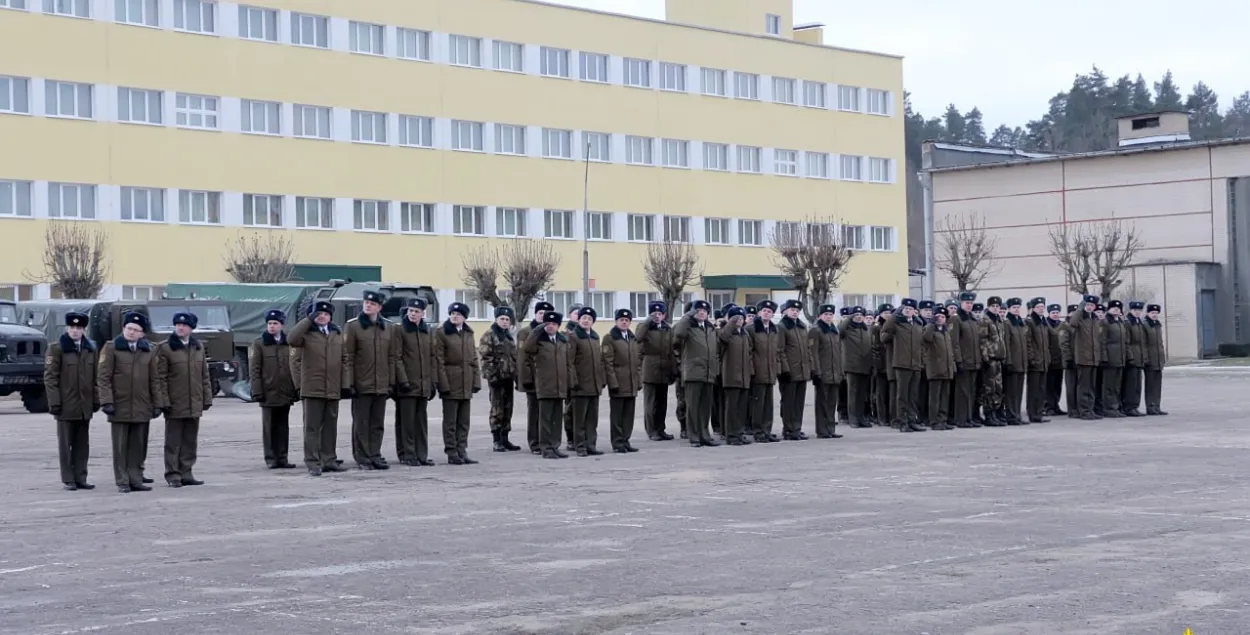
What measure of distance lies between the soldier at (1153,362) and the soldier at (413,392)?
14.4 metres

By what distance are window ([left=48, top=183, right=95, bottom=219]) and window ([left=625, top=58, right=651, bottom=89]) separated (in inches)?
907

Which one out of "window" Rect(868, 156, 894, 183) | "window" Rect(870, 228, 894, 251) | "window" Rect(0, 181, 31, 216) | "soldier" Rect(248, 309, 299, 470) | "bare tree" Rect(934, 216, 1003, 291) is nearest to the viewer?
"soldier" Rect(248, 309, 299, 470)

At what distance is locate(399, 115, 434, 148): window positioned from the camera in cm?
6269

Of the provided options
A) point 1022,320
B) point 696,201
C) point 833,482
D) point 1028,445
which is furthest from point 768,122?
point 833,482

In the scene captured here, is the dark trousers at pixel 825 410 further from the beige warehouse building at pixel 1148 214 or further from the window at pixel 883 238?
the window at pixel 883 238

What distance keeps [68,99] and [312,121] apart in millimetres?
8864

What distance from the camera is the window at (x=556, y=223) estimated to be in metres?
67.4

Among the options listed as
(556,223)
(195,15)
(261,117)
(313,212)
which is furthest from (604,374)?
(556,223)

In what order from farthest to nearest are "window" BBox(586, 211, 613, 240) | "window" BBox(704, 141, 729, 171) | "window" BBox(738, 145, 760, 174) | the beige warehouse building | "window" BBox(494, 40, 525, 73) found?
"window" BBox(738, 145, 760, 174)
"window" BBox(704, 141, 729, 171)
"window" BBox(586, 211, 613, 240)
the beige warehouse building
"window" BBox(494, 40, 525, 73)

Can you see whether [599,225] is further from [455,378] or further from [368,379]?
[368,379]

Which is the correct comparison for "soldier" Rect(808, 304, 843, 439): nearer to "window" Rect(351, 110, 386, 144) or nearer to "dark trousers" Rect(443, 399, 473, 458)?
"dark trousers" Rect(443, 399, 473, 458)

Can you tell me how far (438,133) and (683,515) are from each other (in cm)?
5071

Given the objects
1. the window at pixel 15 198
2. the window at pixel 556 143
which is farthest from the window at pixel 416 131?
the window at pixel 15 198

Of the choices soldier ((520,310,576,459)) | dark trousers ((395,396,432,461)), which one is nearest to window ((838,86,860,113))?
soldier ((520,310,576,459))
